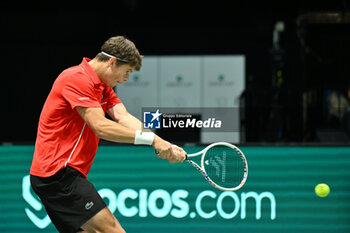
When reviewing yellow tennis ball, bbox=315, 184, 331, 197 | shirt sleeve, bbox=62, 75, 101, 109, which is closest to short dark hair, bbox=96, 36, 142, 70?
shirt sleeve, bbox=62, 75, 101, 109

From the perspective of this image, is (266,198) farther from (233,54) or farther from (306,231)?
(233,54)

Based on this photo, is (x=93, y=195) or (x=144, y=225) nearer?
(x=93, y=195)

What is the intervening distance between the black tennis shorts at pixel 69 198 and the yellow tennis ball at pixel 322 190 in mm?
2564

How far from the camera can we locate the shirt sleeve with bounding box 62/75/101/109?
332cm

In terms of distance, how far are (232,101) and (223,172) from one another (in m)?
3.54

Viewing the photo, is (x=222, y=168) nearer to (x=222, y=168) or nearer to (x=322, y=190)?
(x=222, y=168)

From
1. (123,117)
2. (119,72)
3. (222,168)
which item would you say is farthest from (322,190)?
(119,72)

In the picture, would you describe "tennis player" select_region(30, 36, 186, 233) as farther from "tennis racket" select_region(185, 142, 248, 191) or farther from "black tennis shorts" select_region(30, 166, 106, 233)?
"tennis racket" select_region(185, 142, 248, 191)

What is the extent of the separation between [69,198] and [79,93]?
627 mm

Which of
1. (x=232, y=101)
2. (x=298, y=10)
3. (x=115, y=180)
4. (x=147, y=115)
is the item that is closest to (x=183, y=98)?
(x=232, y=101)

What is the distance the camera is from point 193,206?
5406 millimetres

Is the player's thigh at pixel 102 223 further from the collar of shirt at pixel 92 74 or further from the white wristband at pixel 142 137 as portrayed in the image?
the collar of shirt at pixel 92 74

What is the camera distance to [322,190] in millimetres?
5312

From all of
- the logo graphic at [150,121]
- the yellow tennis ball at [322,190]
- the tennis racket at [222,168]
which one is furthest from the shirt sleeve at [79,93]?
the yellow tennis ball at [322,190]
